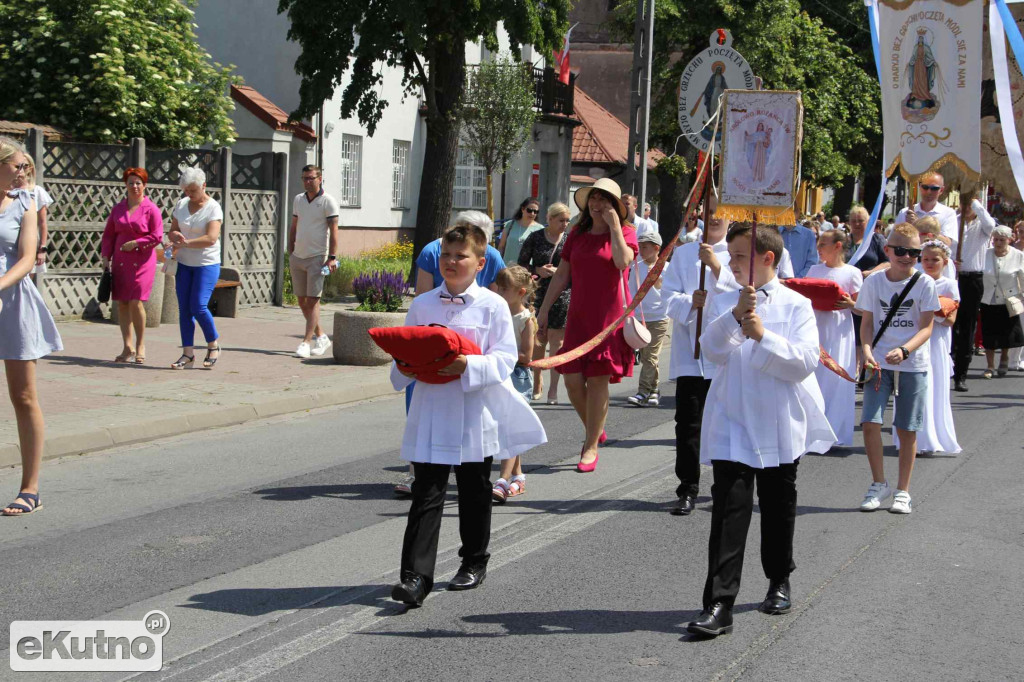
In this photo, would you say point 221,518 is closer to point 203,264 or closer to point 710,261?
point 710,261

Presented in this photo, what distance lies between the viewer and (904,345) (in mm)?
7594

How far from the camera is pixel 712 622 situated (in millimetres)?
4945

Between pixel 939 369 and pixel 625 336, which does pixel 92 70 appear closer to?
pixel 625 336

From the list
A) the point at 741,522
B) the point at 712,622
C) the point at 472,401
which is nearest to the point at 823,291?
the point at 741,522

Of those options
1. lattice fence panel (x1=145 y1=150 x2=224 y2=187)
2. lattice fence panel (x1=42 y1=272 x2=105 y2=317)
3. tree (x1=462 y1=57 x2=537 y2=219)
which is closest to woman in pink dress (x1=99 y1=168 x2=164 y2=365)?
lattice fence panel (x1=42 y1=272 x2=105 y2=317)

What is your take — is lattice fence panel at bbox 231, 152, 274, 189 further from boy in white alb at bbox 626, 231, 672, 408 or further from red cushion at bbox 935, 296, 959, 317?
red cushion at bbox 935, 296, 959, 317

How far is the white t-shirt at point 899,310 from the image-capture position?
763 cm

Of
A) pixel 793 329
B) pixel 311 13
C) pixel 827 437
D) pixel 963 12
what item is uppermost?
pixel 311 13

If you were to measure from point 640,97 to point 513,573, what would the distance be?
12.5 m

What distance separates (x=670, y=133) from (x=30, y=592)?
104ft

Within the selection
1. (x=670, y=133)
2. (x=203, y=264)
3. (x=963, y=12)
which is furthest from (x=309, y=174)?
(x=670, y=133)

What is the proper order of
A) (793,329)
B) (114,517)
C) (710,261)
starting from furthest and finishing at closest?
(114,517) → (710,261) → (793,329)

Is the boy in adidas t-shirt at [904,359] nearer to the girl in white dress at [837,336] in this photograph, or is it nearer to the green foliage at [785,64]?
the girl in white dress at [837,336]

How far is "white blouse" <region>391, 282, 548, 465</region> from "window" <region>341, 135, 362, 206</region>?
25.4m
